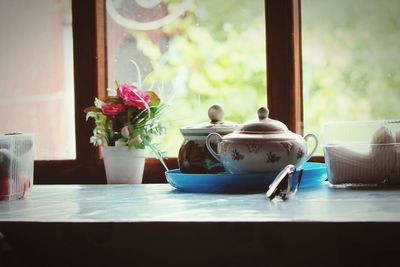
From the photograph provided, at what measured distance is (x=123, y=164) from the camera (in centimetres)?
149

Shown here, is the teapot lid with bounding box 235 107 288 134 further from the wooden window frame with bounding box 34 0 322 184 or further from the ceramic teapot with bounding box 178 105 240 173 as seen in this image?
the wooden window frame with bounding box 34 0 322 184

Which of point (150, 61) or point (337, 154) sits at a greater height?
point (150, 61)

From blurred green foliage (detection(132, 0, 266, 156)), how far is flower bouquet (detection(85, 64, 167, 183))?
99 mm

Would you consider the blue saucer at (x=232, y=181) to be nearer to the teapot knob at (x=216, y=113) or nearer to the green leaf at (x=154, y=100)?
the teapot knob at (x=216, y=113)

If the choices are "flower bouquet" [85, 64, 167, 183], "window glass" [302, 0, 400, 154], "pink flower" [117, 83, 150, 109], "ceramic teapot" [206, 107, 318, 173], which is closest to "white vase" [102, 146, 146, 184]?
"flower bouquet" [85, 64, 167, 183]

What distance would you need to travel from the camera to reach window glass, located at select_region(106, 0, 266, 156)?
5.23 feet

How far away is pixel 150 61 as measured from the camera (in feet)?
5.50

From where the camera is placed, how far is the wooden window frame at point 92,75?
152 centimetres

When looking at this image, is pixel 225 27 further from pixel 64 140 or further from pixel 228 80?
pixel 64 140
